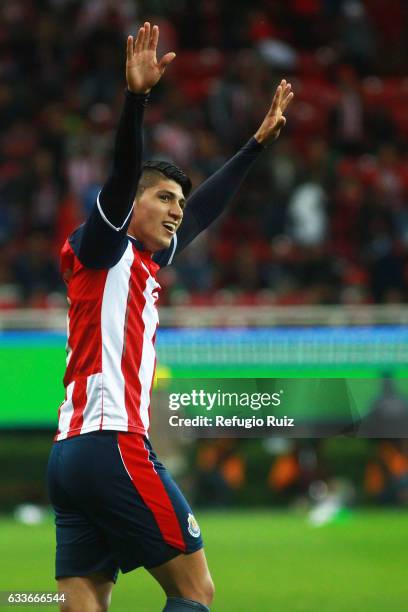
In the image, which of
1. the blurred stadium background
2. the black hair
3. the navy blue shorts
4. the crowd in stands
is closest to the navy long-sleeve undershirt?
the black hair

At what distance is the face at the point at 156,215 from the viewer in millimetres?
4590

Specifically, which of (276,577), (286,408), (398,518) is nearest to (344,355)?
(398,518)

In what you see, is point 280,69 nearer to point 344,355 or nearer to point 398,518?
point 344,355

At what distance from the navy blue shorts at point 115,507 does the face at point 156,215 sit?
68 centimetres

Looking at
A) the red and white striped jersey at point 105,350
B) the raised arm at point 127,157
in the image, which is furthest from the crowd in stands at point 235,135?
the raised arm at point 127,157

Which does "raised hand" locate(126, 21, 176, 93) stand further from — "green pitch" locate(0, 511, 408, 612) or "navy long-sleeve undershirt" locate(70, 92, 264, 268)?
"green pitch" locate(0, 511, 408, 612)

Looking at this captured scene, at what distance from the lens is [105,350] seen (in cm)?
440

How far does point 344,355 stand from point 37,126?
17.8 feet

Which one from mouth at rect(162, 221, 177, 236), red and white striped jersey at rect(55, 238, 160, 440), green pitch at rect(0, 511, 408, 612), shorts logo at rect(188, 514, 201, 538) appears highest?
mouth at rect(162, 221, 177, 236)

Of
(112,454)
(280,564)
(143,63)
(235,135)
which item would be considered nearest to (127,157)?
(143,63)

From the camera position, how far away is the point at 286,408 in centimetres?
584

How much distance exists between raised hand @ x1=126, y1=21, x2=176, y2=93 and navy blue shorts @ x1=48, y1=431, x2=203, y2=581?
1139 millimetres

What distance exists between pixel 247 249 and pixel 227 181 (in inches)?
312

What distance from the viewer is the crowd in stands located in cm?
1332
